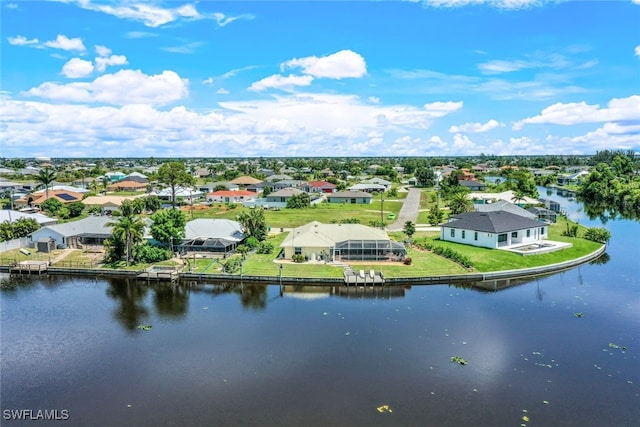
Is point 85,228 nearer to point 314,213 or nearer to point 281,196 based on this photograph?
point 314,213

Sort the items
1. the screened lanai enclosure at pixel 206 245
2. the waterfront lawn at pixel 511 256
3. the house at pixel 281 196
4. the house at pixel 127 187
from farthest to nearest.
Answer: the house at pixel 127 187
the house at pixel 281 196
the screened lanai enclosure at pixel 206 245
the waterfront lawn at pixel 511 256

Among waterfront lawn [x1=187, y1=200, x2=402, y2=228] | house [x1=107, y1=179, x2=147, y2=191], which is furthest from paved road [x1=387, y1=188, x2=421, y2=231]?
house [x1=107, y1=179, x2=147, y2=191]

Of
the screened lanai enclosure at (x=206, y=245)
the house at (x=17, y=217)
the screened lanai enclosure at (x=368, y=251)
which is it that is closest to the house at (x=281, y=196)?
the house at (x=17, y=217)

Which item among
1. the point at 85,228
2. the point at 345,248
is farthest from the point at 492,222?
the point at 85,228

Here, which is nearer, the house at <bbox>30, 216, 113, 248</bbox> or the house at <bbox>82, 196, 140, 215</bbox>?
the house at <bbox>30, 216, 113, 248</bbox>

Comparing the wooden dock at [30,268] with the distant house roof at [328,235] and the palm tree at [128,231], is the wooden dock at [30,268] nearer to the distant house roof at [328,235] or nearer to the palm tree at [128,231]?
the palm tree at [128,231]

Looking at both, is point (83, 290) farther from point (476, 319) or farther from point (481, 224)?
point (481, 224)

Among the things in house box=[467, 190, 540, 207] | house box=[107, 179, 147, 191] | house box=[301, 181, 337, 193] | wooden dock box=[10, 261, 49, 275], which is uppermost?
house box=[107, 179, 147, 191]

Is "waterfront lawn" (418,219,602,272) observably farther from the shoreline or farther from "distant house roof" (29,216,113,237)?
"distant house roof" (29,216,113,237)

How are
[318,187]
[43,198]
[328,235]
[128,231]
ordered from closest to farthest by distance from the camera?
[128,231] < [328,235] < [43,198] < [318,187]
